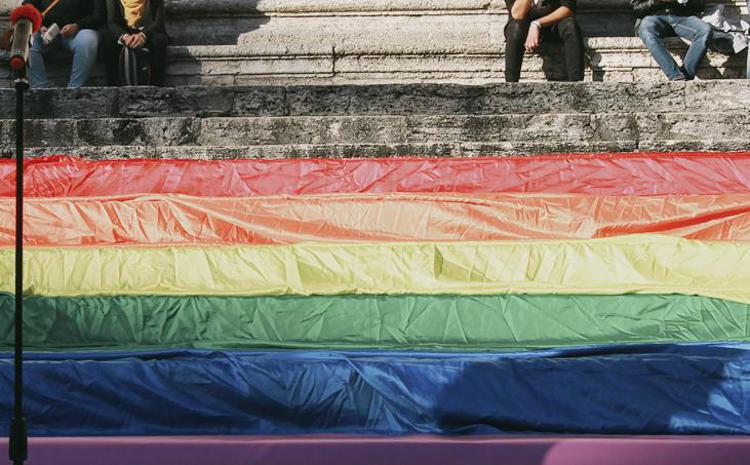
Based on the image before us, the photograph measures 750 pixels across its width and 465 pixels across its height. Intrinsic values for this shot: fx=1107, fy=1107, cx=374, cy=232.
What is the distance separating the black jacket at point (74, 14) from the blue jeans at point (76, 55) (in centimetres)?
12

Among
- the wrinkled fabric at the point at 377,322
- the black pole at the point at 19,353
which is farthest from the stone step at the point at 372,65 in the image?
the black pole at the point at 19,353

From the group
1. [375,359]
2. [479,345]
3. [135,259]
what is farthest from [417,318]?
[135,259]

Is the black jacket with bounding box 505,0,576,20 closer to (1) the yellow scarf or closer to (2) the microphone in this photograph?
(1) the yellow scarf

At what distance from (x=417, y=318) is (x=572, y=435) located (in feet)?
3.66

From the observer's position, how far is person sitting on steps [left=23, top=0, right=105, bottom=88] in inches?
303

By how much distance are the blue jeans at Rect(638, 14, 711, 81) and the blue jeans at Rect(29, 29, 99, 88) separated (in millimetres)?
3817

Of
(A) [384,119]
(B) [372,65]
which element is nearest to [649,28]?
(B) [372,65]

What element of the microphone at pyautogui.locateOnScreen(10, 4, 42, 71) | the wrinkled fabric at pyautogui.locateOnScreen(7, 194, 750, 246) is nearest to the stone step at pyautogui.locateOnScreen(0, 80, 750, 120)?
the wrinkled fabric at pyautogui.locateOnScreen(7, 194, 750, 246)

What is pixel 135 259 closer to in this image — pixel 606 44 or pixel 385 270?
pixel 385 270

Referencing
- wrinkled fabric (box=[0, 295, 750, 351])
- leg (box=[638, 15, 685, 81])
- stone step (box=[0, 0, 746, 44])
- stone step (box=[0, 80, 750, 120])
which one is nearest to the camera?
wrinkled fabric (box=[0, 295, 750, 351])

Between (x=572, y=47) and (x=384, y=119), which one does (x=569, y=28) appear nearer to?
(x=572, y=47)

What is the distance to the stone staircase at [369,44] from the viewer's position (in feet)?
26.8

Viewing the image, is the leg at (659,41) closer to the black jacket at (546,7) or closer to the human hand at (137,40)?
the black jacket at (546,7)

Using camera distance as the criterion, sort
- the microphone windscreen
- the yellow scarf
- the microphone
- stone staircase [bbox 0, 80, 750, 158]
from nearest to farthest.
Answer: the microphone → the microphone windscreen → stone staircase [bbox 0, 80, 750, 158] → the yellow scarf
